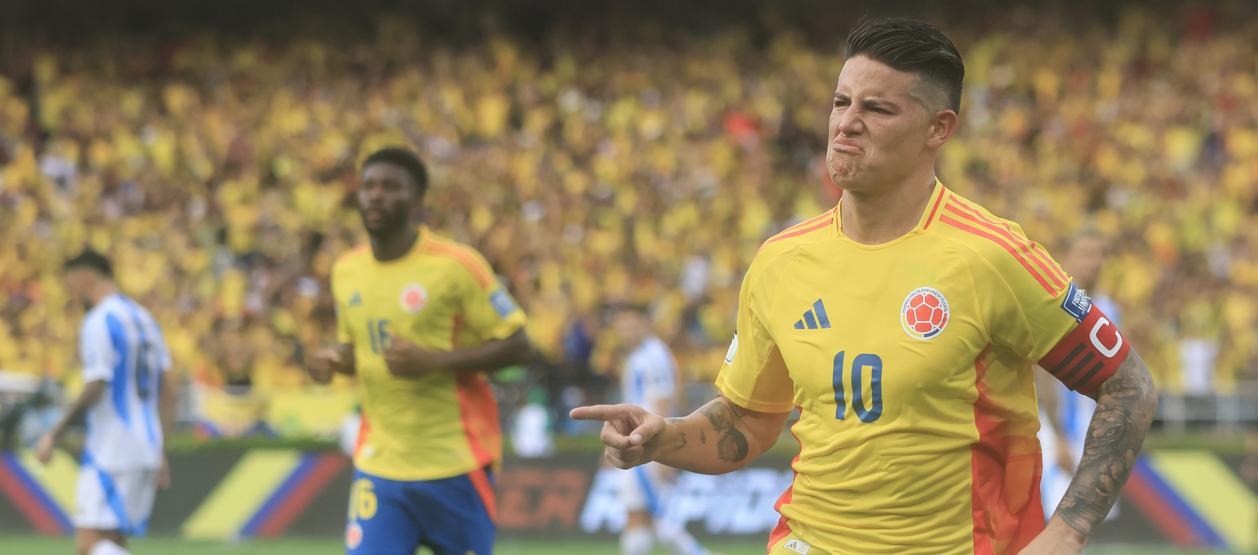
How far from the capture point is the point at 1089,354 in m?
4.12

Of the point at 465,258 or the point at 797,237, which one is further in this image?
the point at 465,258

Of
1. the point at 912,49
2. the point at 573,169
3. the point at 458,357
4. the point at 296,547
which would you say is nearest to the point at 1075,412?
the point at 458,357

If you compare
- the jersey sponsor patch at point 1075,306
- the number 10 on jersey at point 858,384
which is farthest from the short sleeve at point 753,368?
the jersey sponsor patch at point 1075,306

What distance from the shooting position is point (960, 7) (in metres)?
30.1

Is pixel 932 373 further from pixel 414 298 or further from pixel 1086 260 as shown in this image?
pixel 1086 260

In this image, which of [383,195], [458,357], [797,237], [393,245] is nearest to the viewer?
[797,237]

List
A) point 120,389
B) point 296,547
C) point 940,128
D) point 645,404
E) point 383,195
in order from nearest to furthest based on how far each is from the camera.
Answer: point 940,128 < point 383,195 < point 120,389 < point 645,404 < point 296,547

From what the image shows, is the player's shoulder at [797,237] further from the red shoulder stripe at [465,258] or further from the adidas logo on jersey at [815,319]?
the red shoulder stripe at [465,258]

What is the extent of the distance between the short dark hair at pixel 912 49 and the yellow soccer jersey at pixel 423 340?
163 inches

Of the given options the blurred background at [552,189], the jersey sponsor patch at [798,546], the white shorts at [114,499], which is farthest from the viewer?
the blurred background at [552,189]

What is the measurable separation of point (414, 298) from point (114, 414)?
292 cm

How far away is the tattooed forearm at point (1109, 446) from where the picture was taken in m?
4.02

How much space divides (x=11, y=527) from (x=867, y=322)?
48.4ft

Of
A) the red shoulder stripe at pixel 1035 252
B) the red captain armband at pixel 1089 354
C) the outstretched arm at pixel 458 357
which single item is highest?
A: the red shoulder stripe at pixel 1035 252
